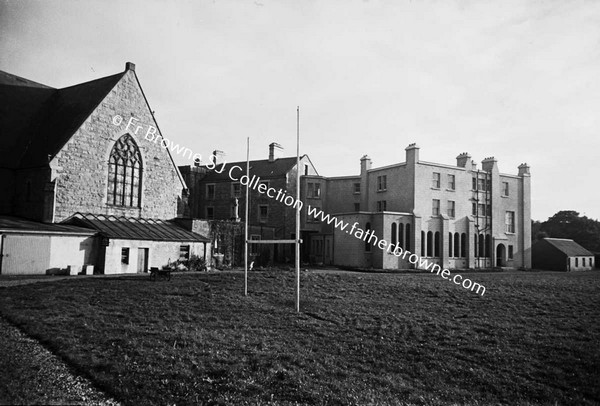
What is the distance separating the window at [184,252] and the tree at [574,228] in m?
75.3

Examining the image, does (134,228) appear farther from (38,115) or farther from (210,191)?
(210,191)

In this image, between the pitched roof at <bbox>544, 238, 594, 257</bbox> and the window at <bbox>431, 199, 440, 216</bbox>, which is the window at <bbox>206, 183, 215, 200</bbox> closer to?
the window at <bbox>431, 199, 440, 216</bbox>

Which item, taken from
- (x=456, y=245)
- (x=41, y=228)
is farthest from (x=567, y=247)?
(x=41, y=228)

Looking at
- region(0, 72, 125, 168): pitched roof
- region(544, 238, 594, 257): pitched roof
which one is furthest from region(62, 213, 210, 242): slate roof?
region(544, 238, 594, 257): pitched roof

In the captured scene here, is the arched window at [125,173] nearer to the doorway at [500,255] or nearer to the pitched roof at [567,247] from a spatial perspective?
the doorway at [500,255]

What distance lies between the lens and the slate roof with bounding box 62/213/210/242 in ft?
98.2

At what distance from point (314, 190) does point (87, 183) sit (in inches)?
958

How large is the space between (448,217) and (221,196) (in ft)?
80.7

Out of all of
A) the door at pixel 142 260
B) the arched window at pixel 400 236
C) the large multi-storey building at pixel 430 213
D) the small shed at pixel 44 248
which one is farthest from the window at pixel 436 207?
the small shed at pixel 44 248

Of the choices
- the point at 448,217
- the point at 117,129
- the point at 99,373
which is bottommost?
the point at 99,373

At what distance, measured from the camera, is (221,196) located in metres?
52.1

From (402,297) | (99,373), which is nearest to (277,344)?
(99,373)

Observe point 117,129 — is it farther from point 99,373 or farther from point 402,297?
point 99,373

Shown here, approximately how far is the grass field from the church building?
7017mm
